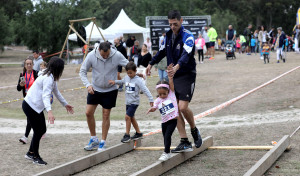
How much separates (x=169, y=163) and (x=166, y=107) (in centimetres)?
84

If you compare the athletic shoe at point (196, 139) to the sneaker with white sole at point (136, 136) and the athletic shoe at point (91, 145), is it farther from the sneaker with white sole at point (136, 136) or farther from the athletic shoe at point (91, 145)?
the athletic shoe at point (91, 145)

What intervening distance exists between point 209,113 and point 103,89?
4.28 m

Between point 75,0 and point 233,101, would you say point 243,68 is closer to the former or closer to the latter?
point 233,101

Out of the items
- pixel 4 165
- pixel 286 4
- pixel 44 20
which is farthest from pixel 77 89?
pixel 286 4

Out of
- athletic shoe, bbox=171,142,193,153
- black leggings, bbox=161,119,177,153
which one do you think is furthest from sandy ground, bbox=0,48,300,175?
black leggings, bbox=161,119,177,153

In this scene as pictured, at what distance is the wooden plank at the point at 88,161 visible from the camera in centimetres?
626

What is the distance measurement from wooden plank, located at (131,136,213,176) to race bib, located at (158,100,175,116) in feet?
2.20

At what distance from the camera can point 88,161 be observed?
697 cm

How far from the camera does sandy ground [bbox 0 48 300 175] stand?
6.87 m

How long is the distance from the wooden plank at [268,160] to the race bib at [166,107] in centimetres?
151

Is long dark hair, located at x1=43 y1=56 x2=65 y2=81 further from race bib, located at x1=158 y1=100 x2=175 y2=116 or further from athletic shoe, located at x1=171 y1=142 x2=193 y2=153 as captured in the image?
athletic shoe, located at x1=171 y1=142 x2=193 y2=153

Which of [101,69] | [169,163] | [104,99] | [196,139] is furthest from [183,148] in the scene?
[101,69]

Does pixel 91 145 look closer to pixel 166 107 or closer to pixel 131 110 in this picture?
pixel 131 110

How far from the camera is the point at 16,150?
28.8 feet
